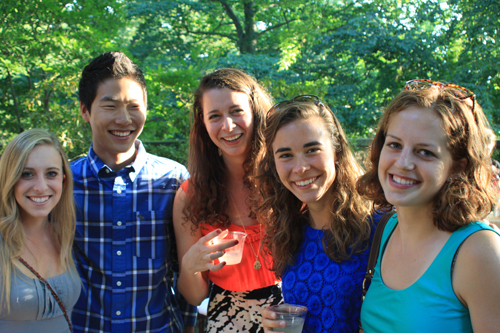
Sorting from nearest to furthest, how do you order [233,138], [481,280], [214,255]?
[481,280] < [214,255] < [233,138]

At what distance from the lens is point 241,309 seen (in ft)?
8.55

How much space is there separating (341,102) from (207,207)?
26.3ft

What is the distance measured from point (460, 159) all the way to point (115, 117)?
84.6 inches

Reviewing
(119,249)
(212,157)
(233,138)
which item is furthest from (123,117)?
(119,249)

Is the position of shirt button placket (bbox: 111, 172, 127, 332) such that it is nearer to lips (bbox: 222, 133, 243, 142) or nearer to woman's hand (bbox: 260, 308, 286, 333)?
lips (bbox: 222, 133, 243, 142)

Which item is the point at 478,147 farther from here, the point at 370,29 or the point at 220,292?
the point at 370,29

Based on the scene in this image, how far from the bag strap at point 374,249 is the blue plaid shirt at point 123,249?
56.6 inches

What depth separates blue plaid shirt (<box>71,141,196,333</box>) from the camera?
2.68 m

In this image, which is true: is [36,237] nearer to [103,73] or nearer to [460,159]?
[103,73]

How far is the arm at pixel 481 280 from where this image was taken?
1.48m

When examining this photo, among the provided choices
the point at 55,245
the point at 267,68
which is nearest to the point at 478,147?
the point at 55,245

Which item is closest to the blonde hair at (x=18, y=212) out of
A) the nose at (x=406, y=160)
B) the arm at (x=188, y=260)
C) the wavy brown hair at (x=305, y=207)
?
the arm at (x=188, y=260)

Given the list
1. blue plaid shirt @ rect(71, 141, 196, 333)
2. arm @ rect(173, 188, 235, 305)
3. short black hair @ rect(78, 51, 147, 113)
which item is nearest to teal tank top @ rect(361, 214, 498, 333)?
arm @ rect(173, 188, 235, 305)

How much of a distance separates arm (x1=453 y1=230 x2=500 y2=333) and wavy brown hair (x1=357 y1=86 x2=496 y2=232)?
12cm
